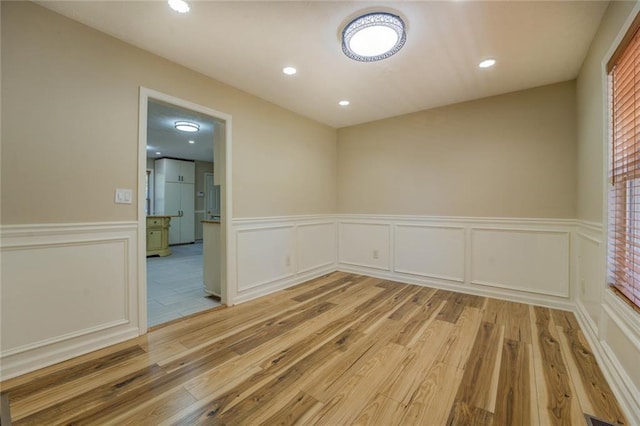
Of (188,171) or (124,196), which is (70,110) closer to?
(124,196)

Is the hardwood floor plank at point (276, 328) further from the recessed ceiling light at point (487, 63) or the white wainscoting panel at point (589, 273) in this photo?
the recessed ceiling light at point (487, 63)

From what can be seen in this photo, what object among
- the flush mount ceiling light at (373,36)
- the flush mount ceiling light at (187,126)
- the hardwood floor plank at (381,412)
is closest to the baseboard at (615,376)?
the hardwood floor plank at (381,412)

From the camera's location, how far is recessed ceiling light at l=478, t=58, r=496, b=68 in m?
2.37

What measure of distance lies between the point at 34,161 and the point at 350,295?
3.08 meters

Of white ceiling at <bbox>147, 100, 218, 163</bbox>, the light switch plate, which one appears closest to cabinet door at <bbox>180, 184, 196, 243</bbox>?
white ceiling at <bbox>147, 100, 218, 163</bbox>

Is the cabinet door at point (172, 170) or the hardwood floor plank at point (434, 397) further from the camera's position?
the cabinet door at point (172, 170)

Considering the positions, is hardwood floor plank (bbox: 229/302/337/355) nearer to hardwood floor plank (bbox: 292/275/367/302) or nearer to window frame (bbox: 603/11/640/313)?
hardwood floor plank (bbox: 292/275/367/302)

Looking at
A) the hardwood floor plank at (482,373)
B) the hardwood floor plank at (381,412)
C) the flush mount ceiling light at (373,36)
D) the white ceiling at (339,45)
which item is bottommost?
the hardwood floor plank at (381,412)

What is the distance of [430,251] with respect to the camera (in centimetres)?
361

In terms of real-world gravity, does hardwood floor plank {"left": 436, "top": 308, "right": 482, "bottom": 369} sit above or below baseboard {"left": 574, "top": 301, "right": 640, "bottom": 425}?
below

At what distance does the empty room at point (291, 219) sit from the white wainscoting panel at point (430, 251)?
4 centimetres

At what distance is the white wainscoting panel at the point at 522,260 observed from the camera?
9.16ft

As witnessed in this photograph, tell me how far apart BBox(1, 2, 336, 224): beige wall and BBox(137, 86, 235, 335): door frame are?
6 cm

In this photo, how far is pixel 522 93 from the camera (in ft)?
9.73
